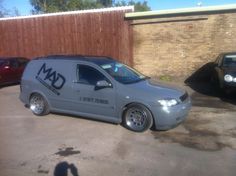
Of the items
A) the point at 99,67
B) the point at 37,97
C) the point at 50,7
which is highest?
the point at 50,7

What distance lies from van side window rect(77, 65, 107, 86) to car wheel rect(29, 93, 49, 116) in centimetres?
144

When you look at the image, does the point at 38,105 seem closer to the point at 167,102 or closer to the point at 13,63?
the point at 167,102

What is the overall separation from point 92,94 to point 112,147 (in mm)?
1931

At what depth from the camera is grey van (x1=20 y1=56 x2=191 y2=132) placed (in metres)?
8.34

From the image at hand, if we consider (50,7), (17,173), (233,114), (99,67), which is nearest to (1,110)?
(99,67)

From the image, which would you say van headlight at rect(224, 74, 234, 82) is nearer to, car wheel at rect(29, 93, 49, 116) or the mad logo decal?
the mad logo decal

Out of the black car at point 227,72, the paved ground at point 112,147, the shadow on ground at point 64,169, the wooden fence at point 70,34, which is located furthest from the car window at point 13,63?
the shadow on ground at point 64,169

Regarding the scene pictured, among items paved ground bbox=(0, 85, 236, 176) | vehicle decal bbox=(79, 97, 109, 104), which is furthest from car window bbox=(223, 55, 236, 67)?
vehicle decal bbox=(79, 97, 109, 104)

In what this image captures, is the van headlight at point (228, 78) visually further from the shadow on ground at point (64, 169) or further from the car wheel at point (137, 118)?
the shadow on ground at point (64, 169)

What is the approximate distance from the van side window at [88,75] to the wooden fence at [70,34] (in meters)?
8.79

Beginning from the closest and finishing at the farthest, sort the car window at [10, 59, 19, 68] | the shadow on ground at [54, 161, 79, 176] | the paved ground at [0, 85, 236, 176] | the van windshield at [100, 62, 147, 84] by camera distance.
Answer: the shadow on ground at [54, 161, 79, 176]
the paved ground at [0, 85, 236, 176]
the van windshield at [100, 62, 147, 84]
the car window at [10, 59, 19, 68]

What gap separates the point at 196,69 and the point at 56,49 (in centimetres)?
760

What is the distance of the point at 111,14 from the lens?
59.8ft

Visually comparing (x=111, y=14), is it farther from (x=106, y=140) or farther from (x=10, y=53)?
(x=106, y=140)
